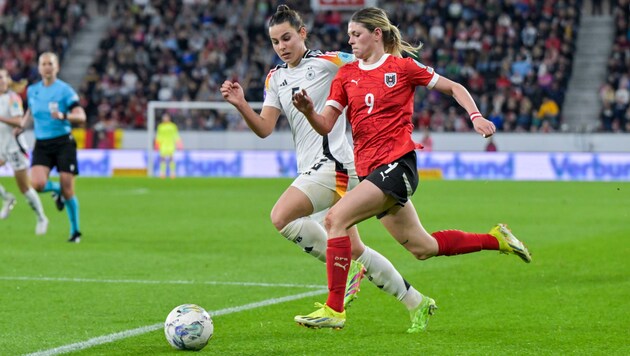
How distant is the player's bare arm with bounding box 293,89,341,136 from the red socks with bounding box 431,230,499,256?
3.48 ft

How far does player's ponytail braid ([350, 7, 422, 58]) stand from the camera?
23.9ft

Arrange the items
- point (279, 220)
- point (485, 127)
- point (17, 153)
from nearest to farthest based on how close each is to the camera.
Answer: point (485, 127), point (279, 220), point (17, 153)

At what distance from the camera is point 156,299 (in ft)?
30.0

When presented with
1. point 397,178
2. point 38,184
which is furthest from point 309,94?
point 38,184

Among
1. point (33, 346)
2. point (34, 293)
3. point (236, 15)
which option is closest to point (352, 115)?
point (33, 346)

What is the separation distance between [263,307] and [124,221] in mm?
9433

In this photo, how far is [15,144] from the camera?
16.1 metres

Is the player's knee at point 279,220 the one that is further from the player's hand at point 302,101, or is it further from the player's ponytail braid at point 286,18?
the player's ponytail braid at point 286,18

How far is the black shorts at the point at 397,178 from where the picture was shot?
7.00 metres

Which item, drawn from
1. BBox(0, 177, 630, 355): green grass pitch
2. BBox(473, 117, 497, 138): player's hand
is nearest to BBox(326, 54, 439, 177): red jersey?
BBox(473, 117, 497, 138): player's hand

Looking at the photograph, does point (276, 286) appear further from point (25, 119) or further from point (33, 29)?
point (33, 29)

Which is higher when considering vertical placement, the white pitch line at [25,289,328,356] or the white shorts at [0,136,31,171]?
the white shorts at [0,136,31,171]

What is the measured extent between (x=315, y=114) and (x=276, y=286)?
351 centimetres

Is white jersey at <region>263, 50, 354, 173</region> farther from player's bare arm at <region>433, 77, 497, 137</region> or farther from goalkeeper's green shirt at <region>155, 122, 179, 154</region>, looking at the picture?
goalkeeper's green shirt at <region>155, 122, 179, 154</region>
